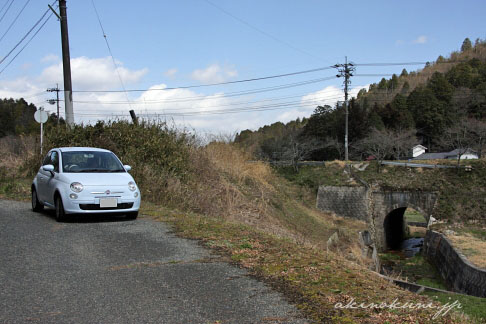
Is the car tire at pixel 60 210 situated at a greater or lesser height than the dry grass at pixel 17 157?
lesser

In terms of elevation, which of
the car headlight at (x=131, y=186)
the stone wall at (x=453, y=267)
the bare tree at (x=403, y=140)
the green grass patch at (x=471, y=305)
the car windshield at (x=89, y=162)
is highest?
the bare tree at (x=403, y=140)

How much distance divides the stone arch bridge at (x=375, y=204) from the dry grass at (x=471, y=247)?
234 inches

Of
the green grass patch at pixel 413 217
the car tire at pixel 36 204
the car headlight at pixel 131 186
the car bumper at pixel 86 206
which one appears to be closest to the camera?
the car bumper at pixel 86 206

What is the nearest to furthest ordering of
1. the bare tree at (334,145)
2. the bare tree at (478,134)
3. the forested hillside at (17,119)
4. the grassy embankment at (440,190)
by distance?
the grassy embankment at (440,190) → the bare tree at (478,134) → the bare tree at (334,145) → the forested hillside at (17,119)

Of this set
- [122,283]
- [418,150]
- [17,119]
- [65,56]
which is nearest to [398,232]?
[418,150]

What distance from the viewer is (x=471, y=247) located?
67.3 feet

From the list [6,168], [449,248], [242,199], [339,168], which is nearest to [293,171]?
[339,168]

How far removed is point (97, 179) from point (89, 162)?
2.79 ft

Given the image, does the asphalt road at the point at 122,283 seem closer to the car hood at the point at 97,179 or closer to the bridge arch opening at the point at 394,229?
the car hood at the point at 97,179

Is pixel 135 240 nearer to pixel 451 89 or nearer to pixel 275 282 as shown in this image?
pixel 275 282

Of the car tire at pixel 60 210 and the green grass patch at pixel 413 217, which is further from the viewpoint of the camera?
the green grass patch at pixel 413 217

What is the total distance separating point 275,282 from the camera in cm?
482

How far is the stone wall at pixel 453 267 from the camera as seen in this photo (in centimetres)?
1588

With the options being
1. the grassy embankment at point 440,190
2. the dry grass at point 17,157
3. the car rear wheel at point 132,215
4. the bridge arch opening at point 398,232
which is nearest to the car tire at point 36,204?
the car rear wheel at point 132,215
